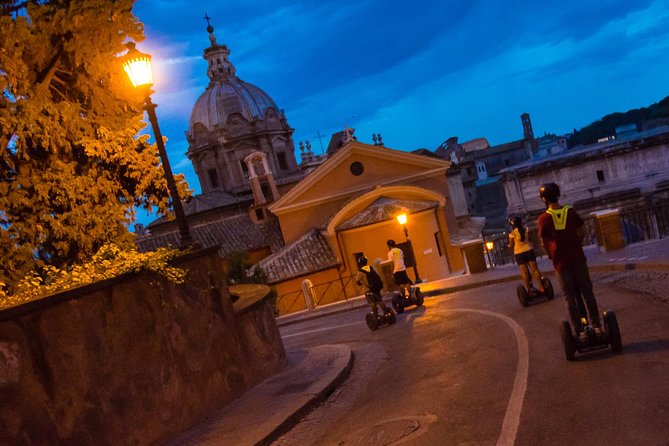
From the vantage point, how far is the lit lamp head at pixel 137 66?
1096 cm

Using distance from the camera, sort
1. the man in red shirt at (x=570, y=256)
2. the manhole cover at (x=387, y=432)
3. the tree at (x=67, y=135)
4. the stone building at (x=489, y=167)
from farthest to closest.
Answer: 1. the stone building at (x=489, y=167)
2. the tree at (x=67, y=135)
3. the man in red shirt at (x=570, y=256)
4. the manhole cover at (x=387, y=432)

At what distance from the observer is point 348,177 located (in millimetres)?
42125

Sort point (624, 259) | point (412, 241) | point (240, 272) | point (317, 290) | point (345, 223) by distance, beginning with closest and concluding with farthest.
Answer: point (624, 259) → point (240, 272) → point (412, 241) → point (345, 223) → point (317, 290)

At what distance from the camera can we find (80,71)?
38.0 ft

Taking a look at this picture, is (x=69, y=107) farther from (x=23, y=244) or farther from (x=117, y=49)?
(x=23, y=244)

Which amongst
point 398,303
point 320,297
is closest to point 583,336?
point 398,303

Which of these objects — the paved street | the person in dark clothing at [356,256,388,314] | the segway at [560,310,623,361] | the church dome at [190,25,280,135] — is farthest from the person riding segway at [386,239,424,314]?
the church dome at [190,25,280,135]

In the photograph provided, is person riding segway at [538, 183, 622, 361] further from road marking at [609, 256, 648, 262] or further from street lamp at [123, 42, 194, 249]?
road marking at [609, 256, 648, 262]

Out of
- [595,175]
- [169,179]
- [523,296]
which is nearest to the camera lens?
[169,179]

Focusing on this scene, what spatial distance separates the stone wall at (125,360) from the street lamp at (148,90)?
3.52 feet

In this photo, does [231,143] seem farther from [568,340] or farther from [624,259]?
[568,340]

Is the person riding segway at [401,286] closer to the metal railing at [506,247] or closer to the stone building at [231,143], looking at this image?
the metal railing at [506,247]

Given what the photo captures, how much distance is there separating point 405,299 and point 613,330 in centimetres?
968

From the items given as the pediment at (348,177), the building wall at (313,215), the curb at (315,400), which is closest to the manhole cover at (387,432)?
the curb at (315,400)
